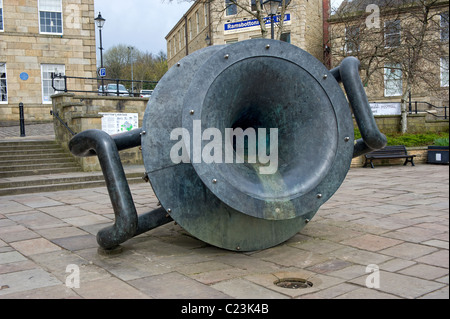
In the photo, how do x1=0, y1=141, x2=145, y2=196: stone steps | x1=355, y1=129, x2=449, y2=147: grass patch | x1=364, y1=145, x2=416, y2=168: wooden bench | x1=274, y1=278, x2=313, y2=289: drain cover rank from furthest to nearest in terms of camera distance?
1. x1=355, y1=129, x2=449, y2=147: grass patch
2. x1=364, y1=145, x2=416, y2=168: wooden bench
3. x1=0, y1=141, x2=145, y2=196: stone steps
4. x1=274, y1=278, x2=313, y2=289: drain cover

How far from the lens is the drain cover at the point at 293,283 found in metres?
3.46

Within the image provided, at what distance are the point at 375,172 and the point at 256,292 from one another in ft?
32.0

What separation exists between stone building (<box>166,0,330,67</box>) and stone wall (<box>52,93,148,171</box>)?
10663 millimetres

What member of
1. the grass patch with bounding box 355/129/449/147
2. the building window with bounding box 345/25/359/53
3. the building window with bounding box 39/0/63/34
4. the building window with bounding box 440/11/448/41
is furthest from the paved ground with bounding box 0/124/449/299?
the building window with bounding box 39/0/63/34

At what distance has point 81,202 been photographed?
799cm

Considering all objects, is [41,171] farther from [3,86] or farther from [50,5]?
[50,5]

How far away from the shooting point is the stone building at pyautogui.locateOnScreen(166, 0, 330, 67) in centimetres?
2800

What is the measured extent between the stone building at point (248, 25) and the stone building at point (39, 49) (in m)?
6.49

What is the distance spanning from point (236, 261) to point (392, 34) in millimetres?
17076

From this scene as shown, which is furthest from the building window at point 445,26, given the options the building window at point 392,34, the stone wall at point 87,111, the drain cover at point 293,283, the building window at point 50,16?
the building window at point 50,16

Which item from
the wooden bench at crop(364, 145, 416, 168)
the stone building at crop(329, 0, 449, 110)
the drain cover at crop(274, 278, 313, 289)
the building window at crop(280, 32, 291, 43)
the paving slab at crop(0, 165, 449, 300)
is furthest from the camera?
the building window at crop(280, 32, 291, 43)

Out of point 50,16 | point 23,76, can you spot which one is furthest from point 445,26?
point 23,76

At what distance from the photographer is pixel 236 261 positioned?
13.5 feet

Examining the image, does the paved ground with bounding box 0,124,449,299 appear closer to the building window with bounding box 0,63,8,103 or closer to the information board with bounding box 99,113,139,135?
the information board with bounding box 99,113,139,135
